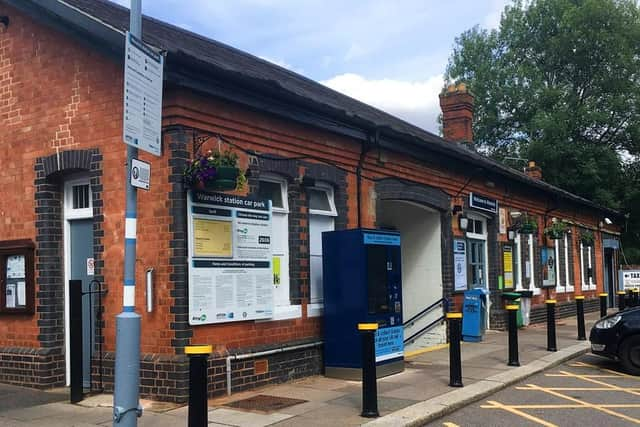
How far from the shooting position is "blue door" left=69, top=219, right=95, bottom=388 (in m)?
9.21

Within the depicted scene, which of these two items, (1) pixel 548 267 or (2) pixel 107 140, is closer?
(2) pixel 107 140

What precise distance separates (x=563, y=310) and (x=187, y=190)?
1749cm

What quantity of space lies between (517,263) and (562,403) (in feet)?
36.2

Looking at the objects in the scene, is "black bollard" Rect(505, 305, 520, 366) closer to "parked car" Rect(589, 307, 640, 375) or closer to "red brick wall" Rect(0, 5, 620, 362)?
"parked car" Rect(589, 307, 640, 375)

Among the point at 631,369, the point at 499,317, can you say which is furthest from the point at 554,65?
the point at 631,369

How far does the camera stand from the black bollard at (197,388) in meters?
5.73

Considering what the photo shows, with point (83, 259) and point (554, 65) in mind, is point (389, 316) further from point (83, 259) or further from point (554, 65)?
point (554, 65)

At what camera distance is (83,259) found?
945 centimetres

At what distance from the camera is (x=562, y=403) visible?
8.61 meters

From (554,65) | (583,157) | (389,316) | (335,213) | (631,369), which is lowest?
(631,369)

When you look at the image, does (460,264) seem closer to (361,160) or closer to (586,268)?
(361,160)

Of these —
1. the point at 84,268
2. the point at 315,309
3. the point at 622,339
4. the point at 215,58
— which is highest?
the point at 215,58

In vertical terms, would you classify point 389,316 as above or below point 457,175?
below

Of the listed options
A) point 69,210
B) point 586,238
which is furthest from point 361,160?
point 586,238
